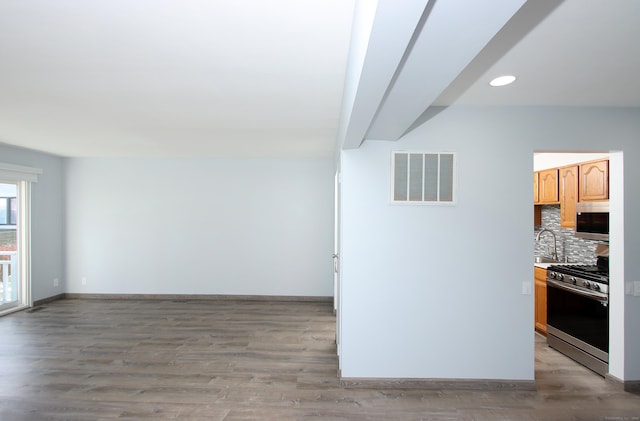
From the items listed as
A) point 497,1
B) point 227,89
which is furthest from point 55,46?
point 497,1

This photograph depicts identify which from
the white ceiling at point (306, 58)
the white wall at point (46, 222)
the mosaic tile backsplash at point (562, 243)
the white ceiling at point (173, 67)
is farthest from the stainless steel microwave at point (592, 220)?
the white wall at point (46, 222)

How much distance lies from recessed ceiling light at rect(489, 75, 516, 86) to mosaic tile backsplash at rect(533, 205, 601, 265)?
241 centimetres

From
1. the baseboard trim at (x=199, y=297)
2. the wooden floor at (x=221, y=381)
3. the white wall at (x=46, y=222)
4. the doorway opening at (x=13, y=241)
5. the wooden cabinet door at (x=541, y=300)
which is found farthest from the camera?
the baseboard trim at (x=199, y=297)

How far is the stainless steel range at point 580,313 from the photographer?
3.12 metres

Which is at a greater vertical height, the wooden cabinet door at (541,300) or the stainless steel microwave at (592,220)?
the stainless steel microwave at (592,220)

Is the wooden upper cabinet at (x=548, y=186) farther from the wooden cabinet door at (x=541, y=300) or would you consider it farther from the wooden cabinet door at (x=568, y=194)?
the wooden cabinet door at (x=541, y=300)

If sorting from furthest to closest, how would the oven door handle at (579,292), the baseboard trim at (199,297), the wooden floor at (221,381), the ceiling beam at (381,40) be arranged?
the baseboard trim at (199,297)
the oven door handle at (579,292)
the wooden floor at (221,381)
the ceiling beam at (381,40)

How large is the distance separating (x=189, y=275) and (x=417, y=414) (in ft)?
15.5

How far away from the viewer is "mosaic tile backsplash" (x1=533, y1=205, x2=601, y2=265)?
4114mm

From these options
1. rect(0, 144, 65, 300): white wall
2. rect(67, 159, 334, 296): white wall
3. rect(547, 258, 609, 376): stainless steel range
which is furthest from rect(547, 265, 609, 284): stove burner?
rect(0, 144, 65, 300): white wall

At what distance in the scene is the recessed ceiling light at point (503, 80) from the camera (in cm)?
233

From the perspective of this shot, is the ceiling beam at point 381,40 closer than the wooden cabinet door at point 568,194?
Yes

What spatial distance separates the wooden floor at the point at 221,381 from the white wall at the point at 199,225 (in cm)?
134

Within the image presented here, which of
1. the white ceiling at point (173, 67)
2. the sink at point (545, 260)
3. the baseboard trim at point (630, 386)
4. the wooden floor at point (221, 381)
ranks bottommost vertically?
the wooden floor at point (221, 381)
